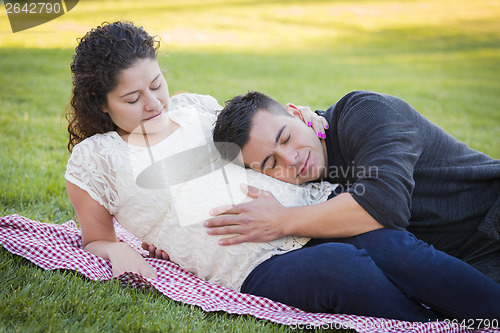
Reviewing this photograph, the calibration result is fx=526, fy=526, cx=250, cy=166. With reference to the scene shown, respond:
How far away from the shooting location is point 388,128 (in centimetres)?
244

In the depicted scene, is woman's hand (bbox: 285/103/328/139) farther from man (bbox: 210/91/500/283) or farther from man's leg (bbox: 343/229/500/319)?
man's leg (bbox: 343/229/500/319)

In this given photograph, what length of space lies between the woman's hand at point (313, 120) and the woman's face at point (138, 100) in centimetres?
70

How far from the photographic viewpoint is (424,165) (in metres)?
2.62

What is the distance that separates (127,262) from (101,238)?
26 centimetres

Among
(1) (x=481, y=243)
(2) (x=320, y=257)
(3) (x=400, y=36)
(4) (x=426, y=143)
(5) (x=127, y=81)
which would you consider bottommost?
(3) (x=400, y=36)

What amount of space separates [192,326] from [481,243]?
1500 millimetres

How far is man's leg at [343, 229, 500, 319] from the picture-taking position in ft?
7.00

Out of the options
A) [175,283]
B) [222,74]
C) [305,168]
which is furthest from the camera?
[222,74]

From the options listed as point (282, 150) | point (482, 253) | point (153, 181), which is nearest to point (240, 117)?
point (282, 150)

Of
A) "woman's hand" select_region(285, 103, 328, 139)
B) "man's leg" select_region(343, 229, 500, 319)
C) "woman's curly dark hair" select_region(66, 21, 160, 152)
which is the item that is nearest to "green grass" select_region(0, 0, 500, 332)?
"man's leg" select_region(343, 229, 500, 319)

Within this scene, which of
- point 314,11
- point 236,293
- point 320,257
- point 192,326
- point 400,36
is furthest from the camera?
point 314,11

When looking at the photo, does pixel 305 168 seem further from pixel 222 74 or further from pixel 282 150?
pixel 222 74

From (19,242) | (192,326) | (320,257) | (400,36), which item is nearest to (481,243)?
(320,257)

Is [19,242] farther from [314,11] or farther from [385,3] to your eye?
[385,3]
